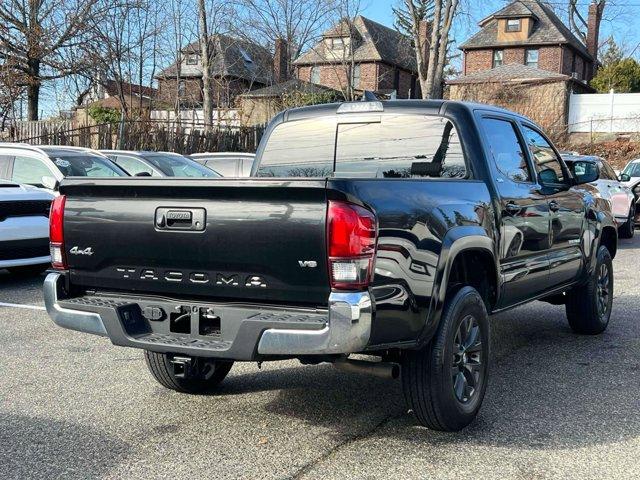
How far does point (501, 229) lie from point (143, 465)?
2736 millimetres

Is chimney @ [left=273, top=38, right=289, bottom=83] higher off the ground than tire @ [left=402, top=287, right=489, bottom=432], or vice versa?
chimney @ [left=273, top=38, right=289, bottom=83]

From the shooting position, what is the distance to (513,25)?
48.4m

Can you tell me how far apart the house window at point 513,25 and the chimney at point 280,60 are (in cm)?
1500

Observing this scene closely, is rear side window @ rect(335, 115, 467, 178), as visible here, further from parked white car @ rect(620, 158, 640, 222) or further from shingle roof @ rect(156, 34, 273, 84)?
shingle roof @ rect(156, 34, 273, 84)

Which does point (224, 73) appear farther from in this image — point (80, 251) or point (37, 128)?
point (80, 251)

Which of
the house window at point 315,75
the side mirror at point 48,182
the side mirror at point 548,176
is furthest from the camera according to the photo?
the house window at point 315,75

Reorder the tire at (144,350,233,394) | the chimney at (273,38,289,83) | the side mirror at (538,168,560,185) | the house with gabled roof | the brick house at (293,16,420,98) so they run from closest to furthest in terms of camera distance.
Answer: the tire at (144,350,233,394) < the side mirror at (538,168,560,185) < the chimney at (273,38,289,83) < the house with gabled roof < the brick house at (293,16,420,98)

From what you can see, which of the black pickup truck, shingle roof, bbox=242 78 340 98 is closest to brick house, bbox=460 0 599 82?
shingle roof, bbox=242 78 340 98

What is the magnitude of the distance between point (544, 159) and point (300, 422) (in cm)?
315

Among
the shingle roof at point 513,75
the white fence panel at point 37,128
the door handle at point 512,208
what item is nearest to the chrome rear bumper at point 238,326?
the door handle at point 512,208

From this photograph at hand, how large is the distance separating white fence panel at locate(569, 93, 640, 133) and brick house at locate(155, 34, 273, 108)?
1634 cm

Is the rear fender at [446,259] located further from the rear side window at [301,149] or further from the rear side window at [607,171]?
the rear side window at [607,171]

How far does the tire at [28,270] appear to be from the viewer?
1041cm

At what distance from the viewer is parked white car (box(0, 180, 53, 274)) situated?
375 inches
